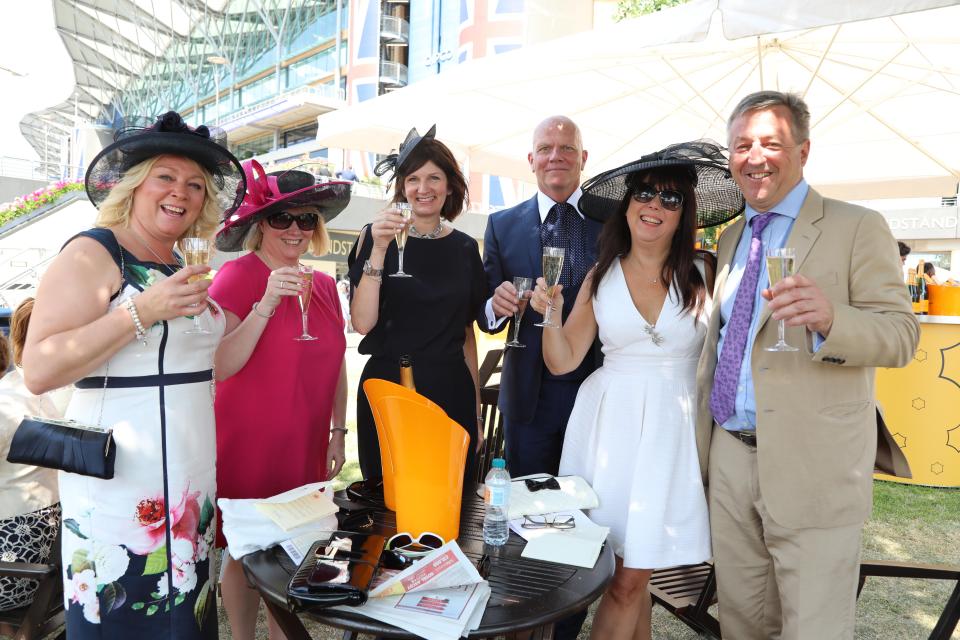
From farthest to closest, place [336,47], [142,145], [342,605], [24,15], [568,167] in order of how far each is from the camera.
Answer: [336,47] → [24,15] → [568,167] → [142,145] → [342,605]

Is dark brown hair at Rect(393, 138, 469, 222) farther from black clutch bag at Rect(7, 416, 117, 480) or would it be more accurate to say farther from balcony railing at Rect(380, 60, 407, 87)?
balcony railing at Rect(380, 60, 407, 87)

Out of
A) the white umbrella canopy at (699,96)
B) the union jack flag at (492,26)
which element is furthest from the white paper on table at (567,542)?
the union jack flag at (492,26)

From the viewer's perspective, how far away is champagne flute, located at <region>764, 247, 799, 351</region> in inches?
71.9

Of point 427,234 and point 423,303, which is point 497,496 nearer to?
point 423,303

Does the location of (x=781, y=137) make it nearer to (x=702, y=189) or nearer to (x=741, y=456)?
(x=702, y=189)

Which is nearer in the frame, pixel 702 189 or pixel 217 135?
pixel 217 135

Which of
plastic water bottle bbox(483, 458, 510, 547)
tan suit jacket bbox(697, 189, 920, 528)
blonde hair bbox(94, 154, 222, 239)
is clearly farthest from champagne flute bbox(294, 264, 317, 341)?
tan suit jacket bbox(697, 189, 920, 528)

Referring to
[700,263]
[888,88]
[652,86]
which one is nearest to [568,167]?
[700,263]

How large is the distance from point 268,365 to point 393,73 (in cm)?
3286

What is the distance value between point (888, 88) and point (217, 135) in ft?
17.7

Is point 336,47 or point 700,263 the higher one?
point 336,47

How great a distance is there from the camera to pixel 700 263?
8.21 ft

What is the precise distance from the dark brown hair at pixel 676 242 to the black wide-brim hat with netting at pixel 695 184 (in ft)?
0.12

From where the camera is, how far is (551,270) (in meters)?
2.39
